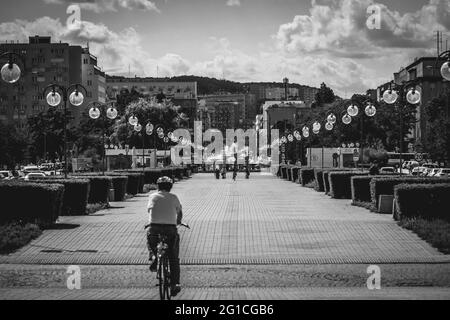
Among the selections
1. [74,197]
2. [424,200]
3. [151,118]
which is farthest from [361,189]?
[151,118]

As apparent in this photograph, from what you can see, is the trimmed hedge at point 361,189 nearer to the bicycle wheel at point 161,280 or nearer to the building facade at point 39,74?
the bicycle wheel at point 161,280

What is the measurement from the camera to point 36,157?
13788cm

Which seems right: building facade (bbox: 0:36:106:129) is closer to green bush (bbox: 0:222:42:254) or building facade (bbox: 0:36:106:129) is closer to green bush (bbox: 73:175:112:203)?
green bush (bbox: 73:175:112:203)

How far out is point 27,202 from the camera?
22125 mm

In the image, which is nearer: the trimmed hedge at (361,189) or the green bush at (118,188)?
the trimmed hedge at (361,189)

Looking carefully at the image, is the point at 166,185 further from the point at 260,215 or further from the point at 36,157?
the point at 36,157

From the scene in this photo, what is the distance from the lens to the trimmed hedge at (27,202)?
2189cm

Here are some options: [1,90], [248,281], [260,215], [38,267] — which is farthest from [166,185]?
[1,90]

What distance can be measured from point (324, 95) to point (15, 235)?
14959 centimetres

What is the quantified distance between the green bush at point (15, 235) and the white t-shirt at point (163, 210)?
6.99 meters

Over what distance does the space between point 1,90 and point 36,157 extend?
151 feet

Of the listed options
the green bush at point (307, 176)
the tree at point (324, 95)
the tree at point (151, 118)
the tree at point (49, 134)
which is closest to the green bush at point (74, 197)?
the green bush at point (307, 176)

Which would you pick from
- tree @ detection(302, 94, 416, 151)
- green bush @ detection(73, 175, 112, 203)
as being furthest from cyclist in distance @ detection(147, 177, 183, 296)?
tree @ detection(302, 94, 416, 151)
